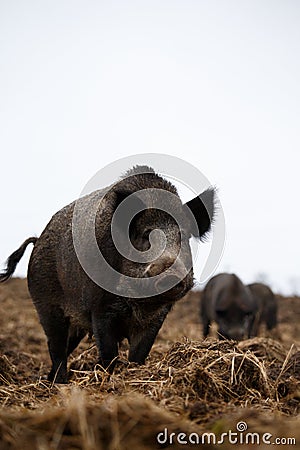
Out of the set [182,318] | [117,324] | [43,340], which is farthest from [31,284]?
[182,318]

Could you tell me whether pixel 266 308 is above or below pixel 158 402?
below

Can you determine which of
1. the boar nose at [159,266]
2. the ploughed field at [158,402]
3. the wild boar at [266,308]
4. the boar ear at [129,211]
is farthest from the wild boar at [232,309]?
the boar nose at [159,266]

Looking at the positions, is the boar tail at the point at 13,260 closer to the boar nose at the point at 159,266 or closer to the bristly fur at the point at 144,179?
the bristly fur at the point at 144,179

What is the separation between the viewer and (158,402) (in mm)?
3615

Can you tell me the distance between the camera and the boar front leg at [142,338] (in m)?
5.94

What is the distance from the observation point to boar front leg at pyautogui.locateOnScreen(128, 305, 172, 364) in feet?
19.5

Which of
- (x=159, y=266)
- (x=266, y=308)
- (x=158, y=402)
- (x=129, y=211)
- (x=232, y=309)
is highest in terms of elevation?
(x=129, y=211)

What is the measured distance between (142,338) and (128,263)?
932mm

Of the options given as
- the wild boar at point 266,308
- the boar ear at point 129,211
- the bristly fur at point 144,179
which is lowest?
the wild boar at point 266,308

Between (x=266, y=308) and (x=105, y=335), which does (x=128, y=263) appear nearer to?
(x=105, y=335)

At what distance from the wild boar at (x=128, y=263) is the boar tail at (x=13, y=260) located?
3.19 ft

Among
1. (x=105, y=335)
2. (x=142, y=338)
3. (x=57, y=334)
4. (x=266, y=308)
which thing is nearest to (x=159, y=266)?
(x=105, y=335)

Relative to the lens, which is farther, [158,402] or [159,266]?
[159,266]

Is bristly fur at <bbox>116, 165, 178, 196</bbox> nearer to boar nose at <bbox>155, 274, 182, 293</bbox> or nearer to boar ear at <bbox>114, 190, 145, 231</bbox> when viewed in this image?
boar ear at <bbox>114, 190, 145, 231</bbox>
